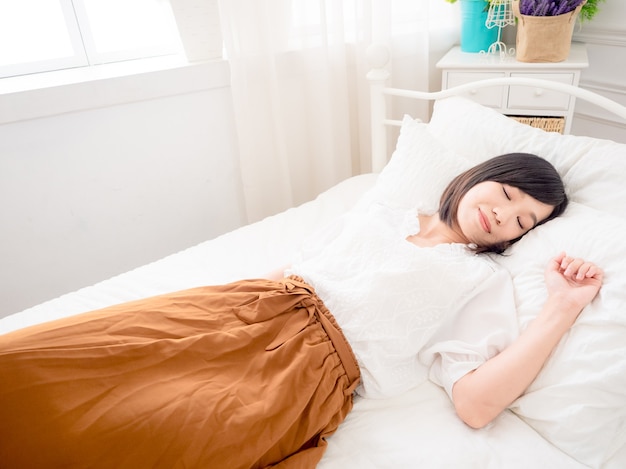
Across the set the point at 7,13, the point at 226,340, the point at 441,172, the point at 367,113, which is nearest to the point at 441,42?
the point at 367,113

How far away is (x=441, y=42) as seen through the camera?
2258 millimetres

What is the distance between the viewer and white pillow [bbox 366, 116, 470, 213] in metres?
1.29

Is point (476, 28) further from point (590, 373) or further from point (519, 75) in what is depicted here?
point (590, 373)

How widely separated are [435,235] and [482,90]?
38.9 inches

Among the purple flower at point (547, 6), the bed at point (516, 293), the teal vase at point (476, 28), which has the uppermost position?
the purple flower at point (547, 6)

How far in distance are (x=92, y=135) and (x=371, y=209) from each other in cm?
95

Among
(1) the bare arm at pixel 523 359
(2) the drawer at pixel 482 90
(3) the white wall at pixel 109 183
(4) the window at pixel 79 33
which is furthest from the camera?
(2) the drawer at pixel 482 90

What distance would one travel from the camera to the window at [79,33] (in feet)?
5.41

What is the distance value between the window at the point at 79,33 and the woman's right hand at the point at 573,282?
153 cm

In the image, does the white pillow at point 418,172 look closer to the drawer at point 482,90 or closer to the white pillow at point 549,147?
the white pillow at point 549,147

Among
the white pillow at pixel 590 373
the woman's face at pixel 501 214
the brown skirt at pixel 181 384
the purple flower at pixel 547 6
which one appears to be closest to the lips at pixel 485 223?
the woman's face at pixel 501 214

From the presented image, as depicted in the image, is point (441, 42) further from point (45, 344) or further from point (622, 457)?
point (45, 344)

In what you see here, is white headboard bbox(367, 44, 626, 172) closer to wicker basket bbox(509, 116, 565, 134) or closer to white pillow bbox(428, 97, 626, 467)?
white pillow bbox(428, 97, 626, 467)

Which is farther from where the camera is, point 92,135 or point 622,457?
point 92,135
